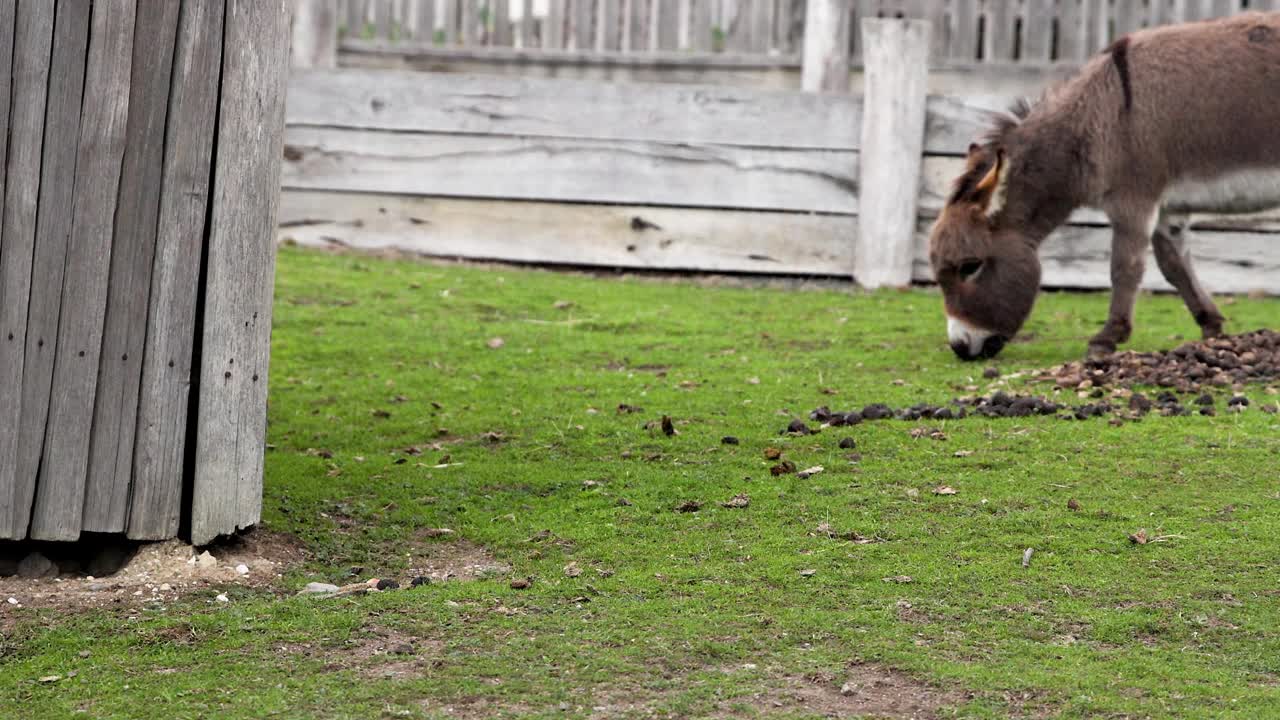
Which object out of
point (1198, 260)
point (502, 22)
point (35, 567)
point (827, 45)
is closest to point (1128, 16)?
point (1198, 260)

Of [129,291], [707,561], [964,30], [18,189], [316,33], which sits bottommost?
[707,561]

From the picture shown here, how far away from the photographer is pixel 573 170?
1098 centimetres

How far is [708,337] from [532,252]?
9.04ft

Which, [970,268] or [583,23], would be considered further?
[583,23]

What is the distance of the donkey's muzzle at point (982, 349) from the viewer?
316 inches

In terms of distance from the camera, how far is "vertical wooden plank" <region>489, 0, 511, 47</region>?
40.8 ft

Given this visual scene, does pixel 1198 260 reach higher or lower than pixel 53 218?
higher

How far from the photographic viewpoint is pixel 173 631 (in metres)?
3.86

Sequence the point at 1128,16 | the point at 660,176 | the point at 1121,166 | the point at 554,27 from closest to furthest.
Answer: the point at 1121,166
the point at 660,176
the point at 1128,16
the point at 554,27

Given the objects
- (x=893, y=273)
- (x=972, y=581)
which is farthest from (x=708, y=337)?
(x=972, y=581)

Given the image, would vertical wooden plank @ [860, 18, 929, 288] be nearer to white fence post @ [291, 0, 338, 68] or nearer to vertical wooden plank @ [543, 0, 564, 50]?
vertical wooden plank @ [543, 0, 564, 50]

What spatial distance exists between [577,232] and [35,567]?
702 centimetres

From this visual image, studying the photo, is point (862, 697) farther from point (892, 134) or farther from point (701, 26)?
point (701, 26)

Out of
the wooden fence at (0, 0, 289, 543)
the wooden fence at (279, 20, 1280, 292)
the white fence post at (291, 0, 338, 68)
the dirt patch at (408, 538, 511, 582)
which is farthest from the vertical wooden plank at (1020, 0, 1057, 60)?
the wooden fence at (0, 0, 289, 543)
